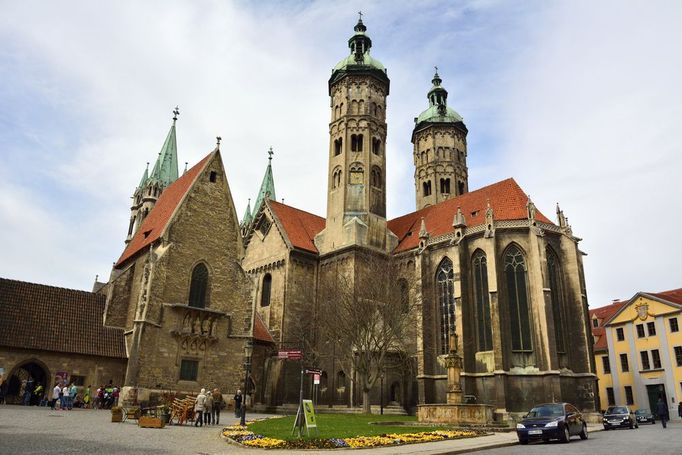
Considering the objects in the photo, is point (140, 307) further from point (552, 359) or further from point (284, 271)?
point (552, 359)

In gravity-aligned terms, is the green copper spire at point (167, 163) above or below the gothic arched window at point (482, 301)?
above

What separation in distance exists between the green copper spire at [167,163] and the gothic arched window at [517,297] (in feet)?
138

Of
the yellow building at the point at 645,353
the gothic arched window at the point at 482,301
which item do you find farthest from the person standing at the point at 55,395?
the yellow building at the point at 645,353

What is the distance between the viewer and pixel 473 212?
38.0 metres

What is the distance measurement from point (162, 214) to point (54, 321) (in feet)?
29.3

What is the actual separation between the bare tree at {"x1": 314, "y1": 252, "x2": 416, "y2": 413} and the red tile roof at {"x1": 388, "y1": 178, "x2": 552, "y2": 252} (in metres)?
4.00

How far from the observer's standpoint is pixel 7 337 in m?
24.9

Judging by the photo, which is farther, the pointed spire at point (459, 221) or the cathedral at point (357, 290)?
the pointed spire at point (459, 221)

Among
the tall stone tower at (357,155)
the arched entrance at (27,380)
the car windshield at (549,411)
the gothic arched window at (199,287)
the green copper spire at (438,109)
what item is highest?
the green copper spire at (438,109)

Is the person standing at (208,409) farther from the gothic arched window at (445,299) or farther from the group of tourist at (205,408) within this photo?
the gothic arched window at (445,299)

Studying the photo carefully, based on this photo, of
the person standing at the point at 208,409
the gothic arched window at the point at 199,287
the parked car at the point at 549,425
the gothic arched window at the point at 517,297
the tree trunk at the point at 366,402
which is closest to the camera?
the parked car at the point at 549,425

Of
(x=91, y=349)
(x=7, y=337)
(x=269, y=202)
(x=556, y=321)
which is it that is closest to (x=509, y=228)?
(x=556, y=321)

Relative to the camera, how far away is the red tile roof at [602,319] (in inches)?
2035

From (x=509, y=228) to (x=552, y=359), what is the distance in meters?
8.64
